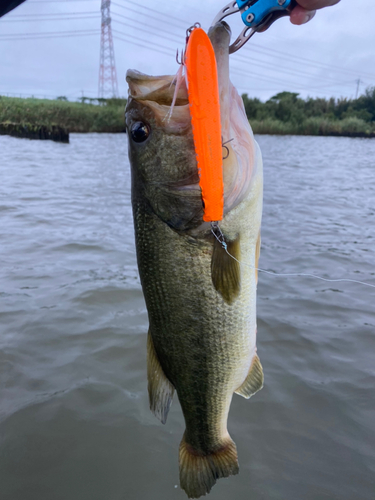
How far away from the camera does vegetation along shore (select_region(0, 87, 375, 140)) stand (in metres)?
32.6

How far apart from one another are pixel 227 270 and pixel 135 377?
7.01 feet

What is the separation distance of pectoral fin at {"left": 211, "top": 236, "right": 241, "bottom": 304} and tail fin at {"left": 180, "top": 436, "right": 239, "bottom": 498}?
867 millimetres

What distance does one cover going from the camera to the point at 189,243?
5.43ft

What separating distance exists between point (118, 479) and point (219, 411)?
1.04 m

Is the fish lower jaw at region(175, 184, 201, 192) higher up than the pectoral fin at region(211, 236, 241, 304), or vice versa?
the fish lower jaw at region(175, 184, 201, 192)

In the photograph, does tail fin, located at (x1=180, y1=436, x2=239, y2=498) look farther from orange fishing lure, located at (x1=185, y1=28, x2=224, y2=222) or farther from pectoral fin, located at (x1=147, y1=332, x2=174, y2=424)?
orange fishing lure, located at (x1=185, y1=28, x2=224, y2=222)

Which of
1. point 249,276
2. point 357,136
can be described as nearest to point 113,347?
point 249,276

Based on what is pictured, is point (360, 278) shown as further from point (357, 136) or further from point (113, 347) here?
point (357, 136)

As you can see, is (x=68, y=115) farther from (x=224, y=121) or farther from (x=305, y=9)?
(x=224, y=121)

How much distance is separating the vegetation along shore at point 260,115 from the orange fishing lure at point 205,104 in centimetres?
2633

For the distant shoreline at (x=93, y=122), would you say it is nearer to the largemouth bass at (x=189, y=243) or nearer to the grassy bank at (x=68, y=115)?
the grassy bank at (x=68, y=115)

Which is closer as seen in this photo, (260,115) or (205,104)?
(205,104)

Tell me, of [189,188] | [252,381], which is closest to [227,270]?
[189,188]

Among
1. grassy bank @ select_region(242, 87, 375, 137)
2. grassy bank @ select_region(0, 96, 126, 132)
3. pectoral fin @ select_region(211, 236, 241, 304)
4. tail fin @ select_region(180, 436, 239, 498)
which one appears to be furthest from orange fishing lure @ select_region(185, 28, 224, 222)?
grassy bank @ select_region(242, 87, 375, 137)
